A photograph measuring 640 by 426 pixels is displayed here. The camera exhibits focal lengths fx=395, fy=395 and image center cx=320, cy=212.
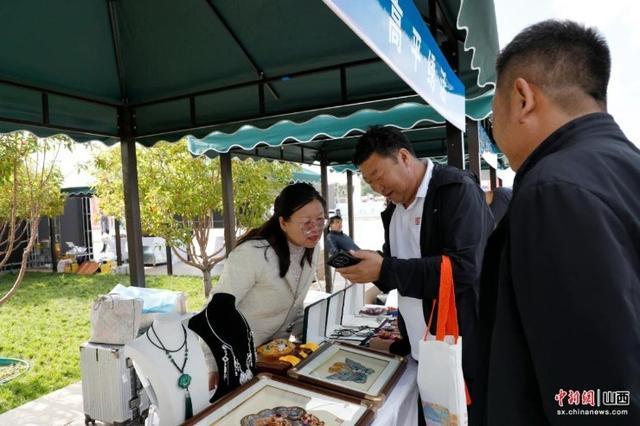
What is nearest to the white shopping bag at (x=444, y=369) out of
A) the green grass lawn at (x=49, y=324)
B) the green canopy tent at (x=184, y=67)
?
the green canopy tent at (x=184, y=67)

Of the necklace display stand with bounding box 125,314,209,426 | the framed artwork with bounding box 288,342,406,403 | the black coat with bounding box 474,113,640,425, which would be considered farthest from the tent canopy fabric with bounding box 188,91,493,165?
the black coat with bounding box 474,113,640,425

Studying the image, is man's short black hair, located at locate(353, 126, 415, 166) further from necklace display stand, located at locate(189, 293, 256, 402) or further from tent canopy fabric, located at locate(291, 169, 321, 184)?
tent canopy fabric, located at locate(291, 169, 321, 184)

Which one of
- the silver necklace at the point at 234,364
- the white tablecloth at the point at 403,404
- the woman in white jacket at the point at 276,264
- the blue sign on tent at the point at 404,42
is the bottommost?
the white tablecloth at the point at 403,404

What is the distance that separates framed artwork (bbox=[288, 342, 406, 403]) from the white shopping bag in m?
0.16

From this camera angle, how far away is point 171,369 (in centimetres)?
126

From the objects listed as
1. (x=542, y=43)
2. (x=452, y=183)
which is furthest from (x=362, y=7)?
(x=452, y=183)

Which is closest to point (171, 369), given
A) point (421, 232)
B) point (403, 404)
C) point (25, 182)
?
point (403, 404)

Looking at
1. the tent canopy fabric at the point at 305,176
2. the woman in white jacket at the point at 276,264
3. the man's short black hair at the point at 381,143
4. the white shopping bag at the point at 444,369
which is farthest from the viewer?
Result: the tent canopy fabric at the point at 305,176

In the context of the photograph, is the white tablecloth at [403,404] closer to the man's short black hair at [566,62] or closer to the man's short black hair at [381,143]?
the man's short black hair at [381,143]

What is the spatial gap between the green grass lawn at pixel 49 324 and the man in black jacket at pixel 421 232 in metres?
3.91

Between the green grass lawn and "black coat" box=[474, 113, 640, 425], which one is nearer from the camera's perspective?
"black coat" box=[474, 113, 640, 425]

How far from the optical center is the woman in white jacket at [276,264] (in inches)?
74.6

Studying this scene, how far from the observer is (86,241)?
14117 mm

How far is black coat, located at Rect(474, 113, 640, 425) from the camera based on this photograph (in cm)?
53
